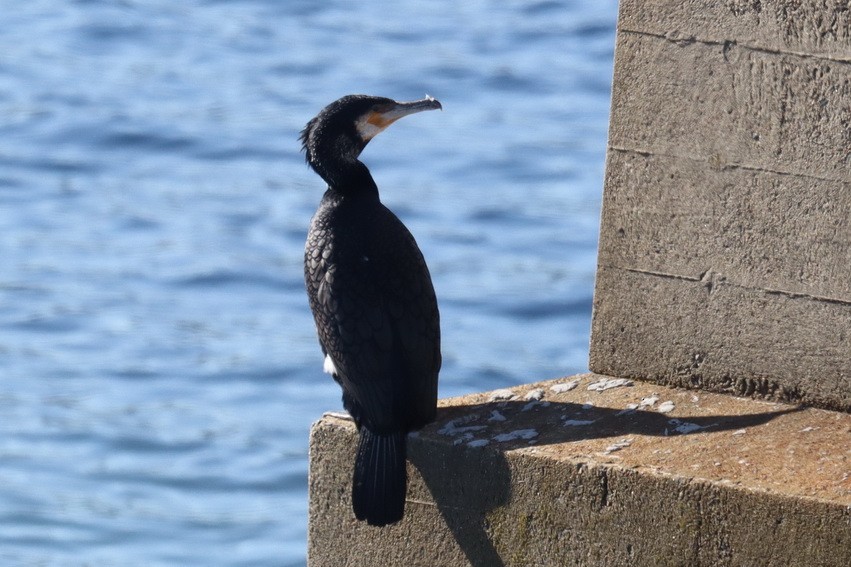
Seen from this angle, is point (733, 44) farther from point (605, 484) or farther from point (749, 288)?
point (605, 484)

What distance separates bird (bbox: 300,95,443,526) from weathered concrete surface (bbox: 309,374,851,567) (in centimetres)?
8

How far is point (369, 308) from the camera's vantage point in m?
3.55

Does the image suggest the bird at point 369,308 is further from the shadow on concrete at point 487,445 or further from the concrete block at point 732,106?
the concrete block at point 732,106

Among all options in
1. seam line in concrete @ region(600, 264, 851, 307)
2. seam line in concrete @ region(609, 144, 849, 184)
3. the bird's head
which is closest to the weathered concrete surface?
seam line in concrete @ region(600, 264, 851, 307)

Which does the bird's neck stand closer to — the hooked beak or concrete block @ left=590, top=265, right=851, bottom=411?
the hooked beak

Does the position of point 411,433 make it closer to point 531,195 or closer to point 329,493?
point 329,493

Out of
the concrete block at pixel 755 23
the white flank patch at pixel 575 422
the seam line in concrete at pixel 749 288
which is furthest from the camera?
the white flank patch at pixel 575 422

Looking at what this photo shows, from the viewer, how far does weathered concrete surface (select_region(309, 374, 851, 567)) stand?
9.80 ft

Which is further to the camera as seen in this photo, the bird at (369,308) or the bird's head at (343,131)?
the bird's head at (343,131)

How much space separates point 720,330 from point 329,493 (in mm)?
966

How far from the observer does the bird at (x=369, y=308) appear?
3.38 metres

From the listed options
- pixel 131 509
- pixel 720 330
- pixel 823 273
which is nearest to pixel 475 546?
pixel 720 330

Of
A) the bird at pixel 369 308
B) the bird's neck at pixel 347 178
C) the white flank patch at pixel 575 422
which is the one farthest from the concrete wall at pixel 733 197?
the bird's neck at pixel 347 178

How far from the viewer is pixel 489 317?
898cm
